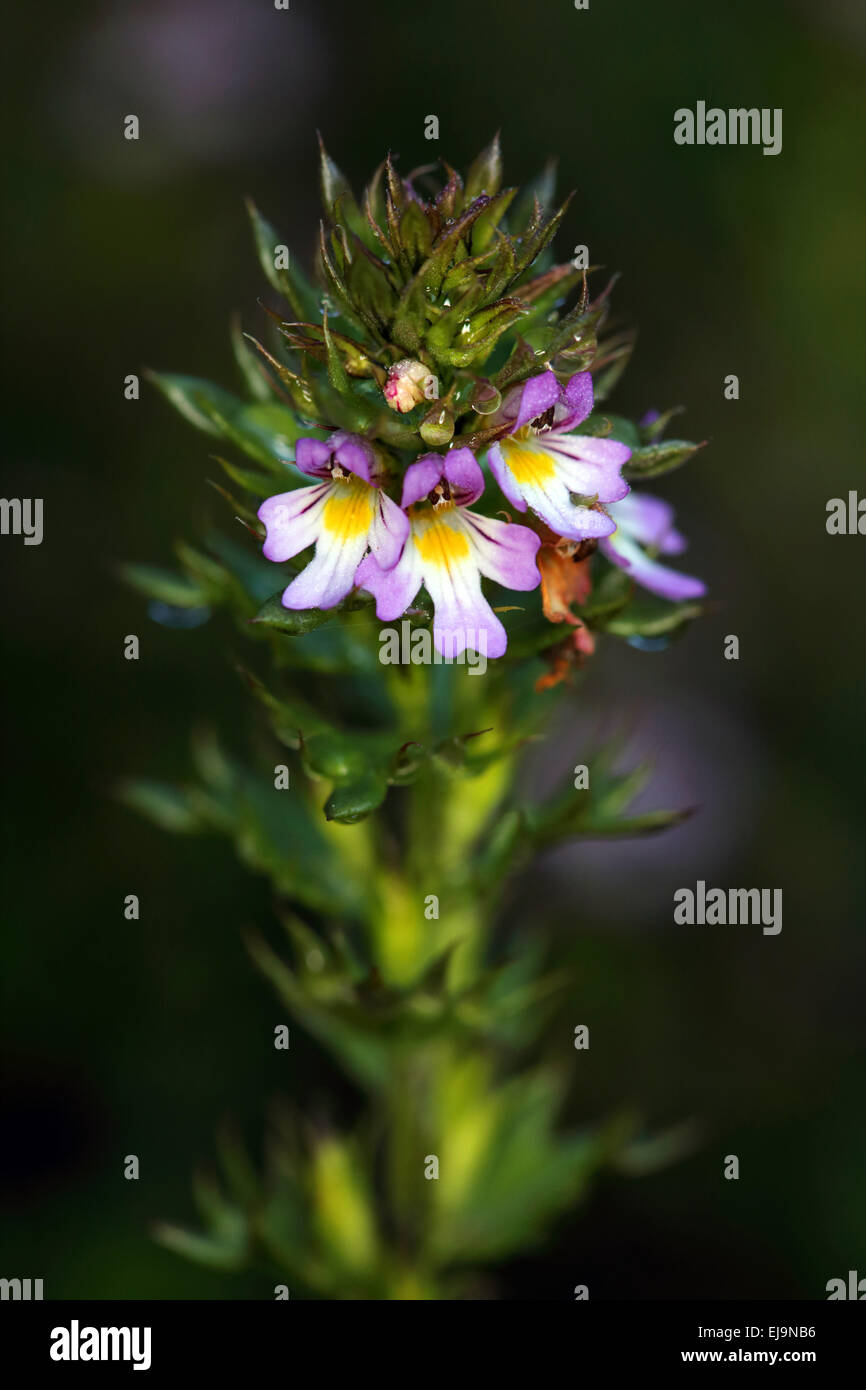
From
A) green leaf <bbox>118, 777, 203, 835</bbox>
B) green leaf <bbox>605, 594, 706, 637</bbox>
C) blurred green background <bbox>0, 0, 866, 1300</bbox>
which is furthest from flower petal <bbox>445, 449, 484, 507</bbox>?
blurred green background <bbox>0, 0, 866, 1300</bbox>

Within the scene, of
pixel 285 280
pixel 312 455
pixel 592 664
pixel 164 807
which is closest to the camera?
pixel 312 455

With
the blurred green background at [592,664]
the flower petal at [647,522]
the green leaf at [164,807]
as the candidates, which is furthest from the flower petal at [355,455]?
the blurred green background at [592,664]

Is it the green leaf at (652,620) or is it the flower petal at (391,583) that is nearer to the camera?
the flower petal at (391,583)

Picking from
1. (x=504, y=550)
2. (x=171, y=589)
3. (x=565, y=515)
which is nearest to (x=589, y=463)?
(x=565, y=515)

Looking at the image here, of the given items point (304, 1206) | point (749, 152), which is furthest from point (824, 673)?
point (304, 1206)

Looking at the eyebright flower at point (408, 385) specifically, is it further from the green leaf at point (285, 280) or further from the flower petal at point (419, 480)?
the green leaf at point (285, 280)

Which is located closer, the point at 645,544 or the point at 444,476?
the point at 444,476

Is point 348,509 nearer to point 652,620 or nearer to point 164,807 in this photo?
point 652,620
